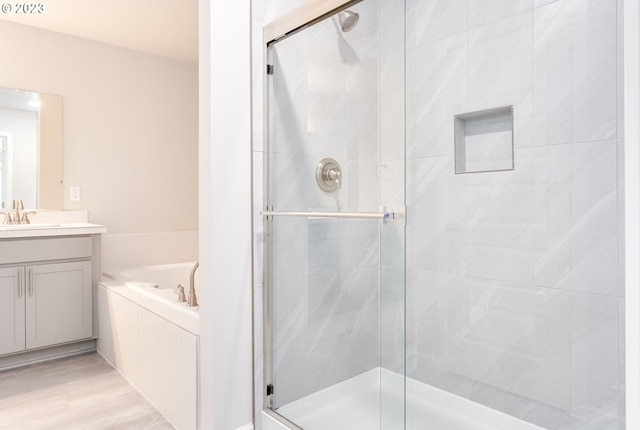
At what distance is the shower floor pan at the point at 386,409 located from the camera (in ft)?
4.50

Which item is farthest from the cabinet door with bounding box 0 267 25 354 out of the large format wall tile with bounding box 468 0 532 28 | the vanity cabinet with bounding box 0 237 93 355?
the large format wall tile with bounding box 468 0 532 28

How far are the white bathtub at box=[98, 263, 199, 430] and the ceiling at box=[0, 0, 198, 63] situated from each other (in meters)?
1.74

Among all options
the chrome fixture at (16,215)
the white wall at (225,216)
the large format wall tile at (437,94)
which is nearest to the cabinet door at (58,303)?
the chrome fixture at (16,215)

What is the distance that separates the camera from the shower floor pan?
4.50 feet

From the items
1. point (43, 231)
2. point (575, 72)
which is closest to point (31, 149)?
point (43, 231)

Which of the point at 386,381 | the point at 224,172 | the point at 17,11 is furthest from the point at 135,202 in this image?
the point at 386,381

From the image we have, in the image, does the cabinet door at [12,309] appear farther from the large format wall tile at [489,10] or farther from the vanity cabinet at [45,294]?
the large format wall tile at [489,10]

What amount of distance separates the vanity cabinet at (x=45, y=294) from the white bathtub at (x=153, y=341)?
13 centimetres

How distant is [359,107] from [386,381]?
91cm

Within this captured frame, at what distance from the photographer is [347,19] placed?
147 centimetres

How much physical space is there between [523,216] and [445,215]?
1.06 feet

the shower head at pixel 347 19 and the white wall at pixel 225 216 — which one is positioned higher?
the shower head at pixel 347 19

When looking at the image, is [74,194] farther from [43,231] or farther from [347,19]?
[347,19]

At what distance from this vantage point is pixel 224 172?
66.4 inches
